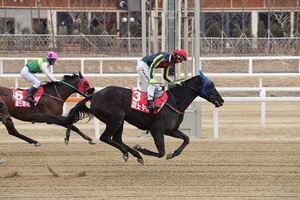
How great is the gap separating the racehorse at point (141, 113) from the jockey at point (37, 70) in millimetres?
2111

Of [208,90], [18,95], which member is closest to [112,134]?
[208,90]

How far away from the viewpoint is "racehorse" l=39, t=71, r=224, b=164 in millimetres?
9852

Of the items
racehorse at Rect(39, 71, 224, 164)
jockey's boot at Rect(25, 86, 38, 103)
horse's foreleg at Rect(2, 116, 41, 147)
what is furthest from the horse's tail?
jockey's boot at Rect(25, 86, 38, 103)

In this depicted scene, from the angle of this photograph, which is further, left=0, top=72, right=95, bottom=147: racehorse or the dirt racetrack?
left=0, top=72, right=95, bottom=147: racehorse

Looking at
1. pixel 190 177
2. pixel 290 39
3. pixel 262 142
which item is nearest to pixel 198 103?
pixel 262 142

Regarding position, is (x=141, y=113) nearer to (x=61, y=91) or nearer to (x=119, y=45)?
(x=61, y=91)

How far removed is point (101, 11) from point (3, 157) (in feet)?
70.8

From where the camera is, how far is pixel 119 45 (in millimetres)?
27922

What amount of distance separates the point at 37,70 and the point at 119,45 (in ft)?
49.6

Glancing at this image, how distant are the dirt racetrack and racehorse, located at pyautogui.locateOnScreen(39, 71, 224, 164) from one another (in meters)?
0.35

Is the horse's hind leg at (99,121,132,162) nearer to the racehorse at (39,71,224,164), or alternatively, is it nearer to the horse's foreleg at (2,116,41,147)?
the racehorse at (39,71,224,164)

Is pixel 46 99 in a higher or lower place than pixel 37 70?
lower

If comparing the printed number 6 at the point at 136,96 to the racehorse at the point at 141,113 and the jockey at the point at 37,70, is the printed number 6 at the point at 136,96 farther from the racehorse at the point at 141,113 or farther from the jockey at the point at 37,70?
the jockey at the point at 37,70

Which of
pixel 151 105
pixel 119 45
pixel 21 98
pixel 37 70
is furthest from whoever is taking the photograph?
pixel 119 45
